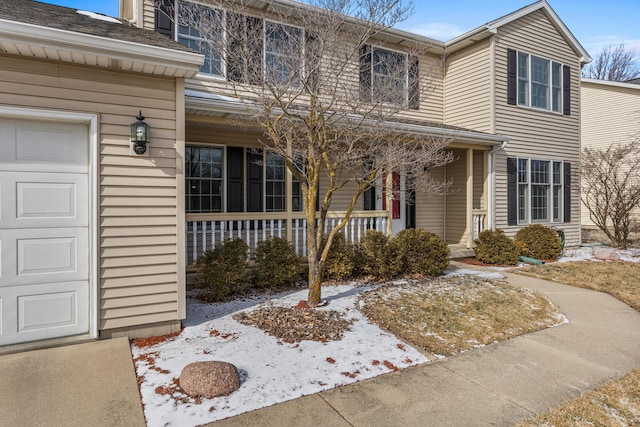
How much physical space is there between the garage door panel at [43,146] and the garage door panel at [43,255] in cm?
65

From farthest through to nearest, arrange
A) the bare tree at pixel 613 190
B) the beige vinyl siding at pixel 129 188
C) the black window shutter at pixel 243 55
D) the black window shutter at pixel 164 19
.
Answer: the bare tree at pixel 613 190 → the black window shutter at pixel 164 19 → the black window shutter at pixel 243 55 → the beige vinyl siding at pixel 129 188

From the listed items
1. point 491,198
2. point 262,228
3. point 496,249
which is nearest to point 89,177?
point 262,228

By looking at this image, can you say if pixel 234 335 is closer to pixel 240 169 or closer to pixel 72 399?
pixel 72 399

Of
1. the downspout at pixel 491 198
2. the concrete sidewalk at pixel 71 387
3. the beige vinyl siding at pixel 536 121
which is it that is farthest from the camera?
the beige vinyl siding at pixel 536 121

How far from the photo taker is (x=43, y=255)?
389 centimetres

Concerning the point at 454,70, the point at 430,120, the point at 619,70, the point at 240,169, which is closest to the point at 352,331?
the point at 240,169

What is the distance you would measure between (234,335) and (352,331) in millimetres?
1320

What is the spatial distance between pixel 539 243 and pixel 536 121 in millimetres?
3715

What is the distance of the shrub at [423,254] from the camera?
24.0ft

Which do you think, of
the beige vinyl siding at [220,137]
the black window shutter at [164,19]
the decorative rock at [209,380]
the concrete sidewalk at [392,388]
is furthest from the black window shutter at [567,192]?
the decorative rock at [209,380]

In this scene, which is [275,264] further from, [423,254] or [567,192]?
[567,192]

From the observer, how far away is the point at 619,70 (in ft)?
88.0

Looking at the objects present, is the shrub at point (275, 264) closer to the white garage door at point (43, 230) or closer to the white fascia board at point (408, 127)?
the white fascia board at point (408, 127)

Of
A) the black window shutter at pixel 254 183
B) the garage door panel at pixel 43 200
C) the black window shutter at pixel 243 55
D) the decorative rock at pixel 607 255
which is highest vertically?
the black window shutter at pixel 243 55
